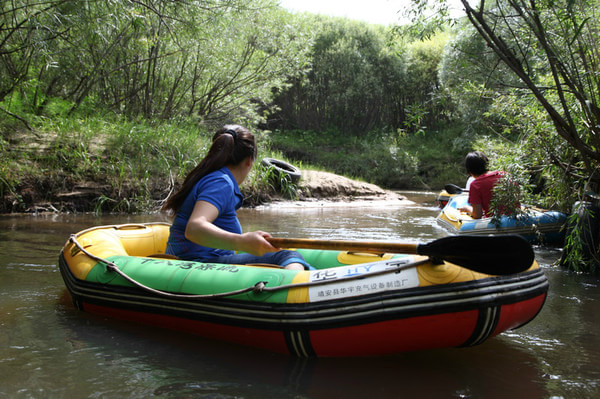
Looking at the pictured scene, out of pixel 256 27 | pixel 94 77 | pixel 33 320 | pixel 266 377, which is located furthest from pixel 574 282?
pixel 256 27

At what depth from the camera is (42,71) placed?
9.42 meters

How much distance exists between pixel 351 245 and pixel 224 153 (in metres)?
0.95

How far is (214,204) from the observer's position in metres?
2.77

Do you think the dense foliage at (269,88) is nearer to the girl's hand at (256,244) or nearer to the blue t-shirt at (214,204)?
the blue t-shirt at (214,204)

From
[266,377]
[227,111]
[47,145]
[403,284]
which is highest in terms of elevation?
[227,111]

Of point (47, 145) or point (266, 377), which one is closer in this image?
point (266, 377)

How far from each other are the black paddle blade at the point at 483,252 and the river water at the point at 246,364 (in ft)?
1.76

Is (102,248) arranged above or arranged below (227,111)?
below

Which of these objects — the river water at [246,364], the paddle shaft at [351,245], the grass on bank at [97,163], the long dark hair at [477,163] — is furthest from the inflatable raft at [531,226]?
the grass on bank at [97,163]

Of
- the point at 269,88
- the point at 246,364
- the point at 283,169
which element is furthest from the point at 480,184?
the point at 269,88

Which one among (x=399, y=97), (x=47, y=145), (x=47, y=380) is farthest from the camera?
(x=399, y=97)

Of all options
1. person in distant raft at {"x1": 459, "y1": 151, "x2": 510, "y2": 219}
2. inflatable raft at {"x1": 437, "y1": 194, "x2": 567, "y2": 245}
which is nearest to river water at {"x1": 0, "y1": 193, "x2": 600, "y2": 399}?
inflatable raft at {"x1": 437, "y1": 194, "x2": 567, "y2": 245}

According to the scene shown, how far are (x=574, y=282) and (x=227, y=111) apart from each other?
407 inches

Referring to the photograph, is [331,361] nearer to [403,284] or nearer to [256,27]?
[403,284]
